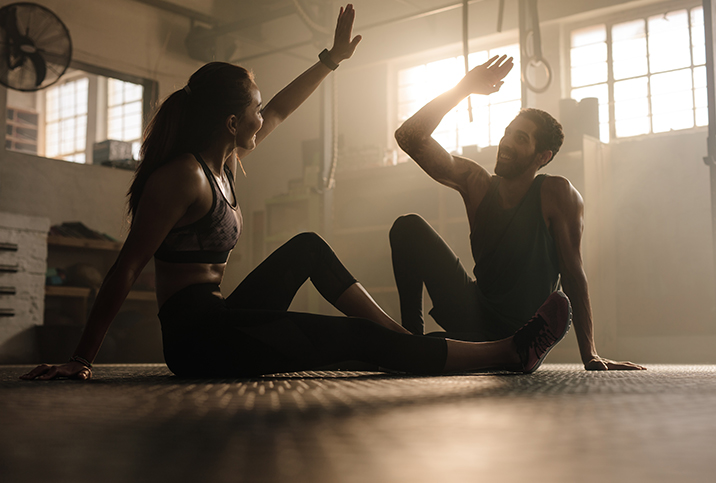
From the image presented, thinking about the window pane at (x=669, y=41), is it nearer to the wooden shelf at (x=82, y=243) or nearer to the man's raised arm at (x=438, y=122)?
the man's raised arm at (x=438, y=122)

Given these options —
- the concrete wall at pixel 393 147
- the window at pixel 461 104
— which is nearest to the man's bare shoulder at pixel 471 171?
the concrete wall at pixel 393 147

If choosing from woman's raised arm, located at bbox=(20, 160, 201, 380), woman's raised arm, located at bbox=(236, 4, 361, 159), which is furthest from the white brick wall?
woman's raised arm, located at bbox=(20, 160, 201, 380)

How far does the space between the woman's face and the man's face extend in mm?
921

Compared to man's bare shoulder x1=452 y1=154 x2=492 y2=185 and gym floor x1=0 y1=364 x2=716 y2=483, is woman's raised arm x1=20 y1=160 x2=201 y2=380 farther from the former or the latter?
man's bare shoulder x1=452 y1=154 x2=492 y2=185

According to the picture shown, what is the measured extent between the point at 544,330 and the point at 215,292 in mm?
826

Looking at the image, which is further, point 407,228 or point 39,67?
point 39,67

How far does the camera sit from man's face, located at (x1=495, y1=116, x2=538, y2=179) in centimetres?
233

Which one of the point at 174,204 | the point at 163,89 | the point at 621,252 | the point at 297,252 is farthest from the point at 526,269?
the point at 163,89

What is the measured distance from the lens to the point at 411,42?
7.13m

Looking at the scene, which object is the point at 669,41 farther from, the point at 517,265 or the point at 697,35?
the point at 517,265

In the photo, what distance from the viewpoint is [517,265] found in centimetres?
219

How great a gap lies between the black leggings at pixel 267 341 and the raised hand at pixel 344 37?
0.97m

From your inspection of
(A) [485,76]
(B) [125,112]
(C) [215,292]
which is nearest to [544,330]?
(C) [215,292]

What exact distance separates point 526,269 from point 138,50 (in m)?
6.29
